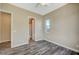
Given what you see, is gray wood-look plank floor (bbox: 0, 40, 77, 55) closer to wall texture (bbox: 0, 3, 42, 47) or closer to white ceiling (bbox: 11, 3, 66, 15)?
wall texture (bbox: 0, 3, 42, 47)

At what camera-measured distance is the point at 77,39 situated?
70.3 inches

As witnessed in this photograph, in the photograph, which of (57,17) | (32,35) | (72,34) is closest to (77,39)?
(72,34)

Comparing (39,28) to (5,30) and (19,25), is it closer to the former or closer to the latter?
(19,25)

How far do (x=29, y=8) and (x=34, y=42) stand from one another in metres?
0.74

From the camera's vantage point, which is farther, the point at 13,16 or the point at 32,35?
the point at 32,35

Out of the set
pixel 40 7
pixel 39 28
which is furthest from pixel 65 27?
pixel 40 7

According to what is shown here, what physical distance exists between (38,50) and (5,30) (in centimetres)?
81

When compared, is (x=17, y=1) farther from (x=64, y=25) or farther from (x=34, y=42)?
(x=64, y=25)

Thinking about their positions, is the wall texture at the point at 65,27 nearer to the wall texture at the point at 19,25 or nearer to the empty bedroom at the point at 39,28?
the empty bedroom at the point at 39,28

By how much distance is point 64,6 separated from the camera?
6.04 ft

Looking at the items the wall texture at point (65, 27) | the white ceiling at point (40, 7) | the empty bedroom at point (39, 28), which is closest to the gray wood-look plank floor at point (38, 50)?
the empty bedroom at point (39, 28)

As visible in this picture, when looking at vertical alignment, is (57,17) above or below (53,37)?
above

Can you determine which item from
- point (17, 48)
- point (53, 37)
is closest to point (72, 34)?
point (53, 37)
